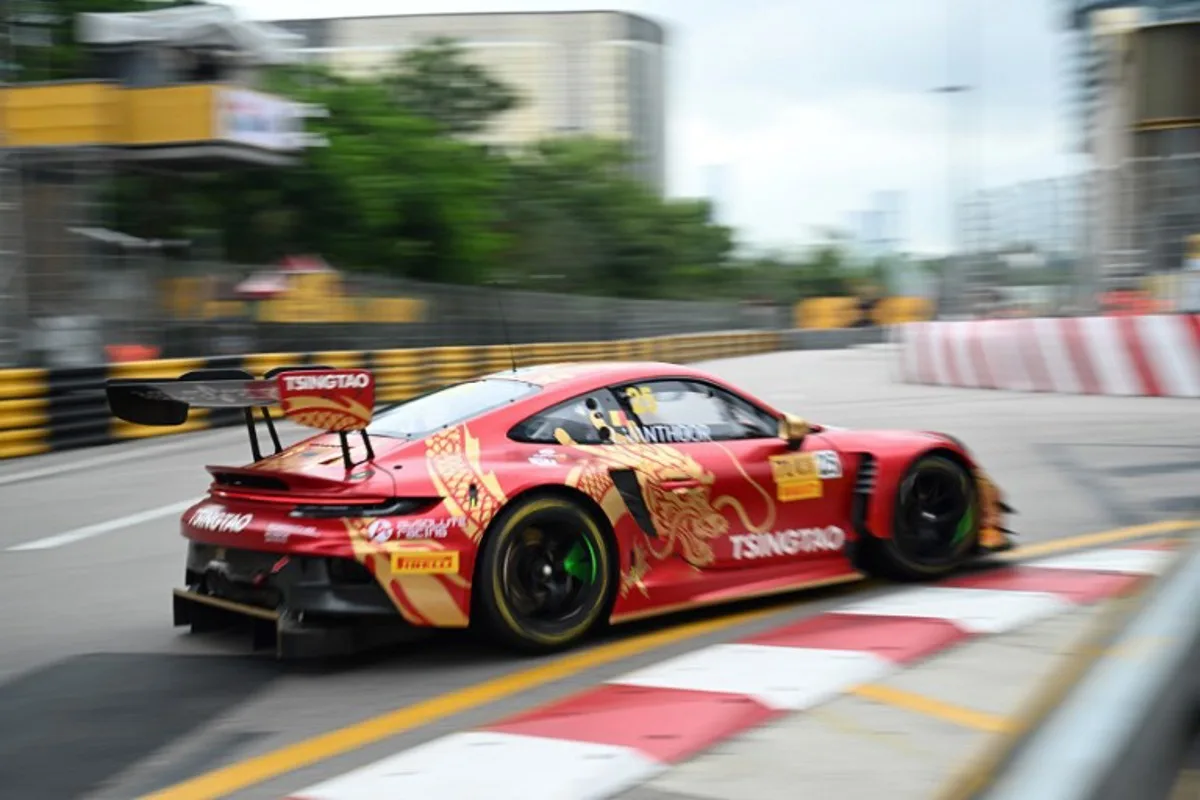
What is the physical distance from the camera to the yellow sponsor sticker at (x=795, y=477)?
21.9ft

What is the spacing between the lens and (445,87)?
200 feet

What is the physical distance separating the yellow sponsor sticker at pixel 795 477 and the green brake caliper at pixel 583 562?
1098 millimetres

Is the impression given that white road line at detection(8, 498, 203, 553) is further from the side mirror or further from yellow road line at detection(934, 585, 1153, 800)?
yellow road line at detection(934, 585, 1153, 800)

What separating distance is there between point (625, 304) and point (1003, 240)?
16422 mm

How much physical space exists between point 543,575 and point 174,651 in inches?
63.5

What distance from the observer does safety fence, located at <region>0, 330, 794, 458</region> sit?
1517 centimetres

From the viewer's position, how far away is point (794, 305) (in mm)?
60438

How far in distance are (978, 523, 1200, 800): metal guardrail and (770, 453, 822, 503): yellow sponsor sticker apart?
3.91m

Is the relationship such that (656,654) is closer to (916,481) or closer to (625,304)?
(916,481)

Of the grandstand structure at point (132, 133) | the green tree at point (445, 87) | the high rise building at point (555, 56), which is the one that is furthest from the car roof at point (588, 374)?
the high rise building at point (555, 56)

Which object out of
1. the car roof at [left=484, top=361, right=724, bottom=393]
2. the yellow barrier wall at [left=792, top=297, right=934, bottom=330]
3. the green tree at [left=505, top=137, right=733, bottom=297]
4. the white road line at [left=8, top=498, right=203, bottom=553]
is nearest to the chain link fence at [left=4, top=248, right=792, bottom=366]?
the white road line at [left=8, top=498, right=203, bottom=553]

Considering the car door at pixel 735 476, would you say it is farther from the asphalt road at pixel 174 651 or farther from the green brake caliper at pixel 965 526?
the green brake caliper at pixel 965 526

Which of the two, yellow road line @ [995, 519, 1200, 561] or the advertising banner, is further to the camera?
the advertising banner

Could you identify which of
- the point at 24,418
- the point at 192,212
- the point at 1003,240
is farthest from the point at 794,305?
the point at 24,418
